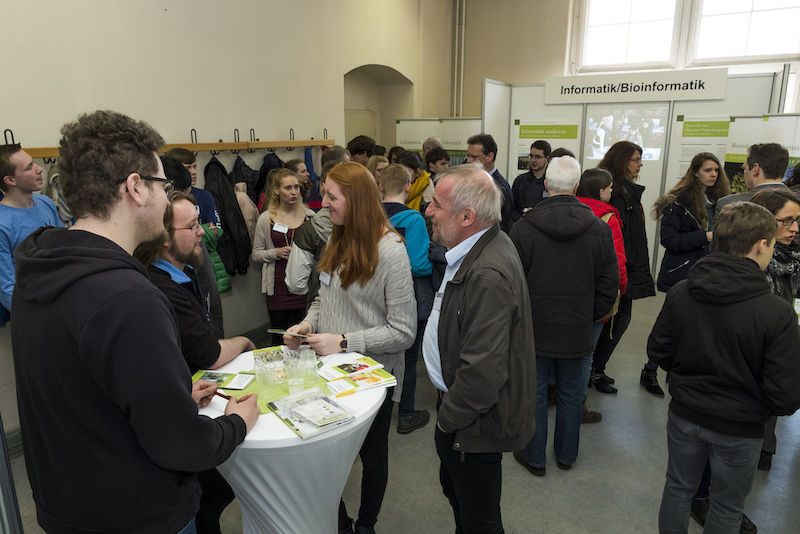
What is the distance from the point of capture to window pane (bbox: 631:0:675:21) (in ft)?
24.1

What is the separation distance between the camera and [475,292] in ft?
5.05

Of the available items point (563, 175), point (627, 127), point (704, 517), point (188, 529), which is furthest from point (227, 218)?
point (627, 127)

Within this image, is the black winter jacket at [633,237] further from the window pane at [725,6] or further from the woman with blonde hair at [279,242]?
the window pane at [725,6]

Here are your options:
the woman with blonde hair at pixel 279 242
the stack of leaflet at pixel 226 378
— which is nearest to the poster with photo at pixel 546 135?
the woman with blonde hair at pixel 279 242

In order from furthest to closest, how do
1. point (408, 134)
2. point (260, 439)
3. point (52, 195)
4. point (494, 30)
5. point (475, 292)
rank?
1. point (494, 30)
2. point (408, 134)
3. point (52, 195)
4. point (475, 292)
5. point (260, 439)

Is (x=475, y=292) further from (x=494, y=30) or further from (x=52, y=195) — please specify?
(x=494, y=30)

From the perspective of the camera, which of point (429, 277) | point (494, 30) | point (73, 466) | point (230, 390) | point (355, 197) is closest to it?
point (73, 466)

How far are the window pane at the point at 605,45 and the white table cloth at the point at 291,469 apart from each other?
7874 mm

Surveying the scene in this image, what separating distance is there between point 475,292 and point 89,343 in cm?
100

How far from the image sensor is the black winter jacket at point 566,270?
242 centimetres

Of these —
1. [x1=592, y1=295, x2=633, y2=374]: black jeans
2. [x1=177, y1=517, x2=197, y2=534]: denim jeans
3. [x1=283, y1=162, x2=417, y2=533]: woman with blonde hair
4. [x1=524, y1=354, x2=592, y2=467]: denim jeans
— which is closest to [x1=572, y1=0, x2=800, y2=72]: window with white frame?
[x1=592, y1=295, x2=633, y2=374]: black jeans

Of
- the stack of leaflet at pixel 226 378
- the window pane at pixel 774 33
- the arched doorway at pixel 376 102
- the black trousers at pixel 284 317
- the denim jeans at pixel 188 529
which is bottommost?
the black trousers at pixel 284 317

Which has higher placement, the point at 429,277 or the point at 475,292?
the point at 475,292

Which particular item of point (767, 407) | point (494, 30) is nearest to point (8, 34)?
point (767, 407)
